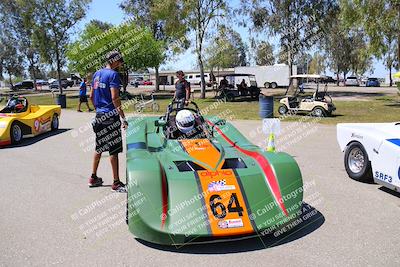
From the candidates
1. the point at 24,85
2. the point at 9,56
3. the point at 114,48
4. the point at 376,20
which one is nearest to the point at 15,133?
the point at 376,20

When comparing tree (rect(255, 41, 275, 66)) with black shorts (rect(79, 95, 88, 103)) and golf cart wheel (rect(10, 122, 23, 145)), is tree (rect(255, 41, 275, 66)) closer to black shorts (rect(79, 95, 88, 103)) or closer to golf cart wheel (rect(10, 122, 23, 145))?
black shorts (rect(79, 95, 88, 103))

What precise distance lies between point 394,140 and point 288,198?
2132 mm

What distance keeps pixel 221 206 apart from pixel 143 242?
0.89 metres

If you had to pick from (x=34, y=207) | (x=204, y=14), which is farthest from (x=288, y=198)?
(x=204, y=14)

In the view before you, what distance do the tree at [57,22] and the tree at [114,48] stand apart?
6.17 ft

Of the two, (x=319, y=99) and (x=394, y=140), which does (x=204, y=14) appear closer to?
(x=319, y=99)

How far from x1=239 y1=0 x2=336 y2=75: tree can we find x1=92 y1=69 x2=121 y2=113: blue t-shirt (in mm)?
24863

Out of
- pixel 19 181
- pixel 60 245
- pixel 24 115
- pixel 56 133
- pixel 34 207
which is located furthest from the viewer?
pixel 56 133

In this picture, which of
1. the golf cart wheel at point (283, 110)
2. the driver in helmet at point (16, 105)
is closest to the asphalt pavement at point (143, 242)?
the driver in helmet at point (16, 105)

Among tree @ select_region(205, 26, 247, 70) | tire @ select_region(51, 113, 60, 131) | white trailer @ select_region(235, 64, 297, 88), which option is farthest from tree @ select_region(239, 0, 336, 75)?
tire @ select_region(51, 113, 60, 131)

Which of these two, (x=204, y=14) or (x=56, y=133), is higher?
(x=204, y=14)

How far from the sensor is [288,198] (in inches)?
170

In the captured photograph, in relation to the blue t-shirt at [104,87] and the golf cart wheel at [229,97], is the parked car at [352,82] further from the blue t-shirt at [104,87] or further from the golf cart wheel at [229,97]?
the blue t-shirt at [104,87]

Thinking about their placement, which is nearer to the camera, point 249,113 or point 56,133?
point 56,133
